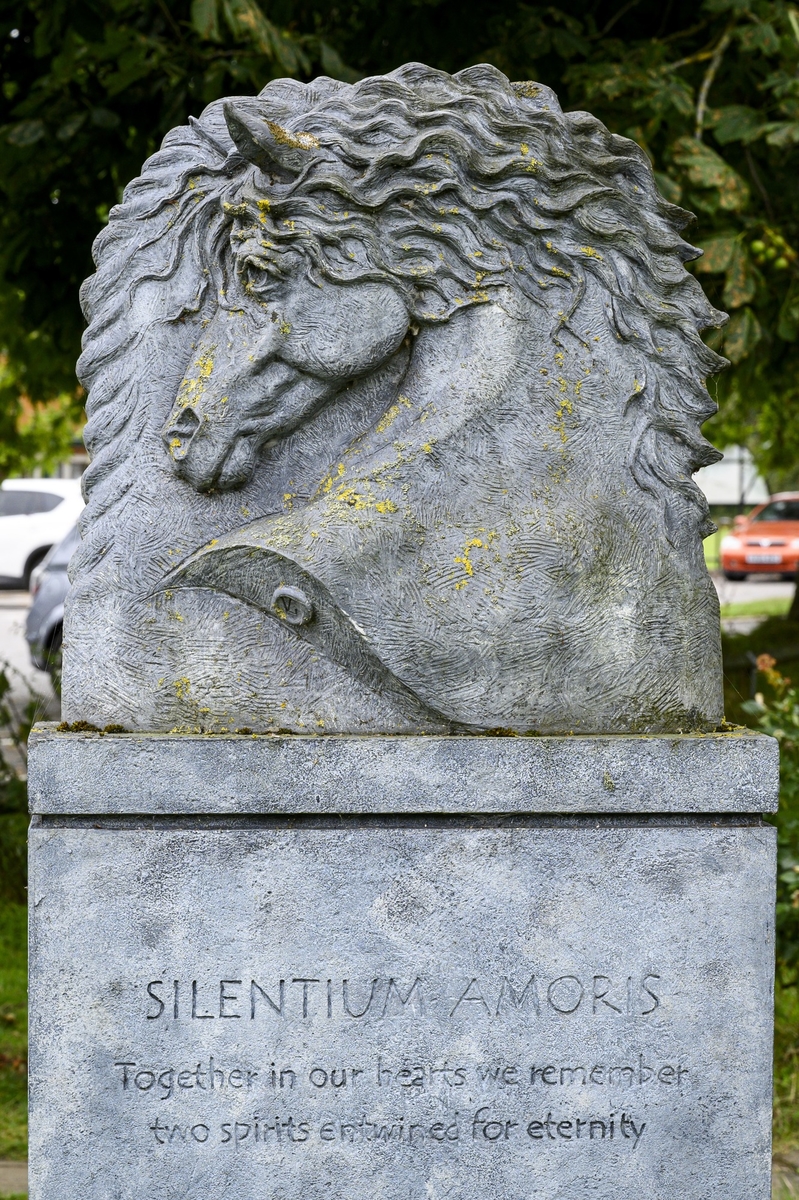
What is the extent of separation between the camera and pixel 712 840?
2812 millimetres

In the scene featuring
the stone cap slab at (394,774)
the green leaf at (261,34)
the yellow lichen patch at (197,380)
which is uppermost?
the green leaf at (261,34)

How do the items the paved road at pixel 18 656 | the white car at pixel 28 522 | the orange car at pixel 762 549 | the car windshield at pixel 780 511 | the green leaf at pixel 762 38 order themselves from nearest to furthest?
the green leaf at pixel 762 38 → the paved road at pixel 18 656 → the white car at pixel 28 522 → the orange car at pixel 762 549 → the car windshield at pixel 780 511

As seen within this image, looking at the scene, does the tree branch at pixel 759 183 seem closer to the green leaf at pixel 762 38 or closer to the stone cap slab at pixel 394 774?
the green leaf at pixel 762 38

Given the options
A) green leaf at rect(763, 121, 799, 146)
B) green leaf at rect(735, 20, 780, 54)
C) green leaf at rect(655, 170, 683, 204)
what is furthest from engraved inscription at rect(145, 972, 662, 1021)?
green leaf at rect(735, 20, 780, 54)

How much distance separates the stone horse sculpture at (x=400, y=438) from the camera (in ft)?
9.37

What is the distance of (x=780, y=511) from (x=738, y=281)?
2188 centimetres

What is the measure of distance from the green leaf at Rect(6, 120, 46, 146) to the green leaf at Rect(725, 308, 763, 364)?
8.59 feet

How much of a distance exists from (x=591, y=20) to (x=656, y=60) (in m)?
0.78

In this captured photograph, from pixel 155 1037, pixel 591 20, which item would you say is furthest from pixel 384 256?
pixel 591 20

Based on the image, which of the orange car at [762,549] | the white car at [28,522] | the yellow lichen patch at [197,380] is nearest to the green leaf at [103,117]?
the yellow lichen patch at [197,380]

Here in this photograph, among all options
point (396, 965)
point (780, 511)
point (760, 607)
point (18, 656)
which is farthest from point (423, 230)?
point (780, 511)

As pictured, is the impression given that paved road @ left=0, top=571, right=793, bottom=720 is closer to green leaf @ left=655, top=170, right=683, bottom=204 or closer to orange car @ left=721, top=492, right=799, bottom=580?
orange car @ left=721, top=492, right=799, bottom=580

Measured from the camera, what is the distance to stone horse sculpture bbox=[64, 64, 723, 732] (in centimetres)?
→ 286

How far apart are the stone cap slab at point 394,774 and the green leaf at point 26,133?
3465 mm
